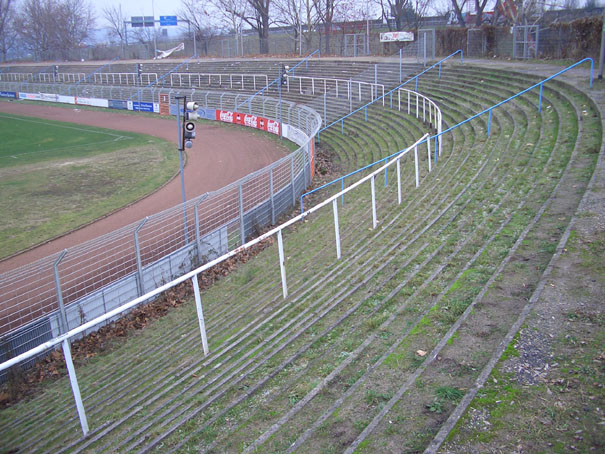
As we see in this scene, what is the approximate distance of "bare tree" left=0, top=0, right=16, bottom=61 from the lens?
9994cm

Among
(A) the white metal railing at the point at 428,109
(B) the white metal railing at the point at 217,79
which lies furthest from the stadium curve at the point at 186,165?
(B) the white metal railing at the point at 217,79

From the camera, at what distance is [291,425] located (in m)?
5.07

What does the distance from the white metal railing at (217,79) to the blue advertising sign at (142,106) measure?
4765 mm

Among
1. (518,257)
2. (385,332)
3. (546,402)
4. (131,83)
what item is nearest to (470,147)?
(518,257)

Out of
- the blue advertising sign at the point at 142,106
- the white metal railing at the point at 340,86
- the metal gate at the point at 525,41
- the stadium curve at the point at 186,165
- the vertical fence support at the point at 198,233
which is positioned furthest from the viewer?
the blue advertising sign at the point at 142,106

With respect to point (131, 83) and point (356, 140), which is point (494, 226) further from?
point (131, 83)

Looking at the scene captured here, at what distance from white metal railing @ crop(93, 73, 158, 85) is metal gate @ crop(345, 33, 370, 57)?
1938 cm

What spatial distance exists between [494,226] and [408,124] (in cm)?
1484

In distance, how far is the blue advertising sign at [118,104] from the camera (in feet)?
160

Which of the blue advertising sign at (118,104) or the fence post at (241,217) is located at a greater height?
the blue advertising sign at (118,104)

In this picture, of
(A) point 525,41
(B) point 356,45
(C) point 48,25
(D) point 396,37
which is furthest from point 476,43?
(C) point 48,25

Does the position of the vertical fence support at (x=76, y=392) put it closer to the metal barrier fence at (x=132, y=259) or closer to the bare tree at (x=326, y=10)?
the metal barrier fence at (x=132, y=259)

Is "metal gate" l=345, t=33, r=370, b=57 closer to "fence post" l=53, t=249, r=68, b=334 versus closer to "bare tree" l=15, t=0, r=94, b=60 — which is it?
"fence post" l=53, t=249, r=68, b=334

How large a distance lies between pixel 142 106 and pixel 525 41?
3118cm
